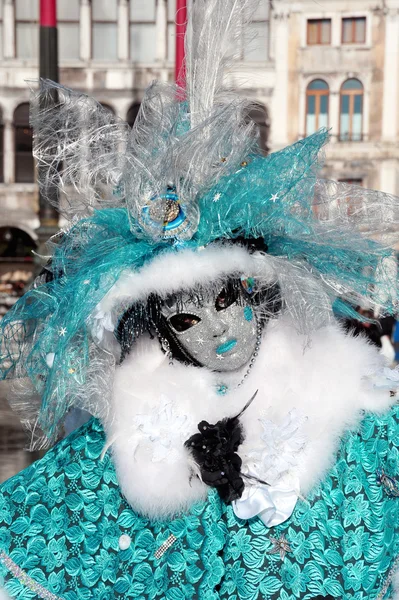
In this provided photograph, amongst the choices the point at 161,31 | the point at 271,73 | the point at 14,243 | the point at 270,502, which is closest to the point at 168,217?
the point at 270,502

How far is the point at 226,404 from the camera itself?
2357 millimetres

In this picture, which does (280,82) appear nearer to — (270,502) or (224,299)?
(224,299)

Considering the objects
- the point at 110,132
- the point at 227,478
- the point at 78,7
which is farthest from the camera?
the point at 78,7

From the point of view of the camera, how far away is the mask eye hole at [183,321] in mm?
2346

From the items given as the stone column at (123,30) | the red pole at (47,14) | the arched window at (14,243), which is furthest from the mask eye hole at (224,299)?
the stone column at (123,30)

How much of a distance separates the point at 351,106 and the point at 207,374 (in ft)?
55.7

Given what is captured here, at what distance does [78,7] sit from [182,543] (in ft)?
59.6

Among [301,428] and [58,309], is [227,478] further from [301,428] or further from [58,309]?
[58,309]

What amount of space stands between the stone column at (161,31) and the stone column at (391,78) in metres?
4.54

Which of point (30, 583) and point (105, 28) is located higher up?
point (105, 28)

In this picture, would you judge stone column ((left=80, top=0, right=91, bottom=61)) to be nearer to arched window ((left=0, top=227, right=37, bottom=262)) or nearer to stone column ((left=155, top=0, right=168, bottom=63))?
stone column ((left=155, top=0, right=168, bottom=63))

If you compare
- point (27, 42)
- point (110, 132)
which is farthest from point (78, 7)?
point (110, 132)

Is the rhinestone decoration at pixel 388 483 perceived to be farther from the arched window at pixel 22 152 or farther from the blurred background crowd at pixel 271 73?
the arched window at pixel 22 152

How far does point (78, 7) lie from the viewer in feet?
62.2
